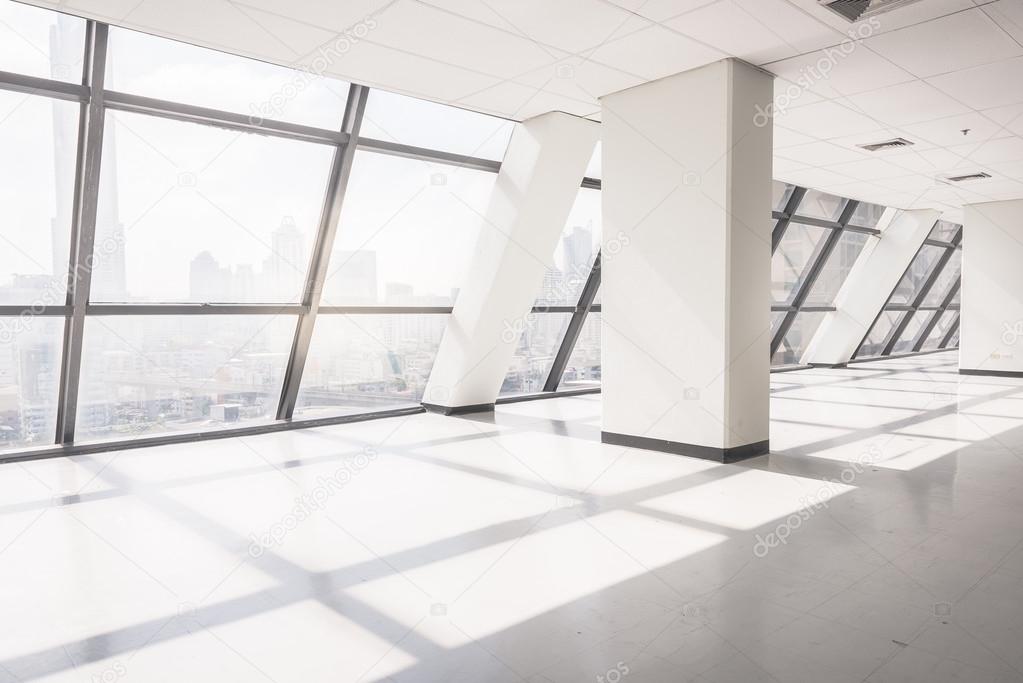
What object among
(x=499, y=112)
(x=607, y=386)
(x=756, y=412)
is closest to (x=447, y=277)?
(x=499, y=112)

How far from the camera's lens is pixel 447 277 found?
8.39 meters

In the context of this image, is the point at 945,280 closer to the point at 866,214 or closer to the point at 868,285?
the point at 868,285

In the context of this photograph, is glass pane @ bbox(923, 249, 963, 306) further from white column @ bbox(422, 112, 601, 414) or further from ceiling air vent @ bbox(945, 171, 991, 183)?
white column @ bbox(422, 112, 601, 414)

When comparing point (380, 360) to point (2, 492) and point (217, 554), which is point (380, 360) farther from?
point (217, 554)

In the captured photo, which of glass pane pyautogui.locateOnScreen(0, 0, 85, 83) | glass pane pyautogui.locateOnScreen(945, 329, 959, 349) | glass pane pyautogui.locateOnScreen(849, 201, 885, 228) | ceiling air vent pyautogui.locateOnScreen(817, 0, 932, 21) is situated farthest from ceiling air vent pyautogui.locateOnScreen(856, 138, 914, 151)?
glass pane pyautogui.locateOnScreen(945, 329, 959, 349)

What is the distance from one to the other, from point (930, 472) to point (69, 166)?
7.25 meters

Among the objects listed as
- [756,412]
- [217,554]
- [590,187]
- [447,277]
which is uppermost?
[590,187]

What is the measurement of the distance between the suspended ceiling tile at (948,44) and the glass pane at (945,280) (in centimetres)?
1232

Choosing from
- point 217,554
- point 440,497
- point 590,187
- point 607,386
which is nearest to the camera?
point 217,554

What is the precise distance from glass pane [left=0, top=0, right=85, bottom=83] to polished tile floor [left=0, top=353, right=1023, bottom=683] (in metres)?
3.11

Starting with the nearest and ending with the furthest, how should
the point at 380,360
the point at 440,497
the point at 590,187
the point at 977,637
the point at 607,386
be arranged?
the point at 977,637, the point at 440,497, the point at 607,386, the point at 380,360, the point at 590,187

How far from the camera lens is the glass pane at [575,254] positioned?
934 centimetres

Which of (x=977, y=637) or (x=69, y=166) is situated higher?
(x=69, y=166)

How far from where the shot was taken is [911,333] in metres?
17.4
